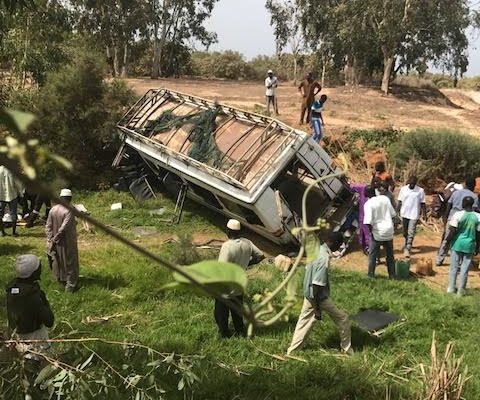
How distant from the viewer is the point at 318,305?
5754mm

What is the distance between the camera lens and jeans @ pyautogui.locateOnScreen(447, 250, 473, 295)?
753 cm

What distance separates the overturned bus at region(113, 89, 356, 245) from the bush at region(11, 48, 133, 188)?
141cm

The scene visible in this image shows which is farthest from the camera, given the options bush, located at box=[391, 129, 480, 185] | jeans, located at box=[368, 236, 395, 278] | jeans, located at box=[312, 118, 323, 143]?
bush, located at box=[391, 129, 480, 185]

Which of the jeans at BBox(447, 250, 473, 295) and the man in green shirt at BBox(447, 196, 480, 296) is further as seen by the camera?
the jeans at BBox(447, 250, 473, 295)

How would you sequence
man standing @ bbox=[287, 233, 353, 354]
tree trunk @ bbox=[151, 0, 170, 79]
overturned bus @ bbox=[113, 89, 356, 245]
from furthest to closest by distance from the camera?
tree trunk @ bbox=[151, 0, 170, 79], overturned bus @ bbox=[113, 89, 356, 245], man standing @ bbox=[287, 233, 353, 354]

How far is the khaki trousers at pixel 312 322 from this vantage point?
581 cm

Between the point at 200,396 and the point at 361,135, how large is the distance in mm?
11909

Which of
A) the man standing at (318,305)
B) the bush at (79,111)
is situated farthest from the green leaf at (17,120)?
the bush at (79,111)

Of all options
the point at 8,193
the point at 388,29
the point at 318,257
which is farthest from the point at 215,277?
the point at 388,29

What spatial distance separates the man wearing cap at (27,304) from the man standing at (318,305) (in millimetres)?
2423

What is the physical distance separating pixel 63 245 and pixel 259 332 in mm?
2653

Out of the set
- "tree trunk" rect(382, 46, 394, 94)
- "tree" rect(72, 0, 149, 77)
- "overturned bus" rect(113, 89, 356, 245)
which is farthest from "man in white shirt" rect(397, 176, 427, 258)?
"tree" rect(72, 0, 149, 77)

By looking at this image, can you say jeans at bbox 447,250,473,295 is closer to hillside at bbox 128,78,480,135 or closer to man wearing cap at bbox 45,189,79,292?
man wearing cap at bbox 45,189,79,292

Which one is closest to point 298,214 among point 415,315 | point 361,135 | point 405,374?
point 415,315
